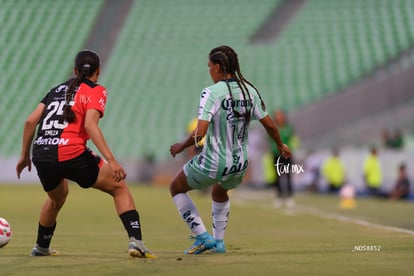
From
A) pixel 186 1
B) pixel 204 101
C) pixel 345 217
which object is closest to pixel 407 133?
pixel 186 1

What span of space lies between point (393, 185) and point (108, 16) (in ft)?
55.7

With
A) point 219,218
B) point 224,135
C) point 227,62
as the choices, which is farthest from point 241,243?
point 227,62

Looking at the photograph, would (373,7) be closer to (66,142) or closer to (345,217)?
(345,217)

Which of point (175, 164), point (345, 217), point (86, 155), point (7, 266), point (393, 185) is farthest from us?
point (175, 164)

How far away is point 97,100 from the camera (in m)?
7.97

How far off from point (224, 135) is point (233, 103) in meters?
0.30

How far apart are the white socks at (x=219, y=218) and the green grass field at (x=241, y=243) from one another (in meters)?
0.20

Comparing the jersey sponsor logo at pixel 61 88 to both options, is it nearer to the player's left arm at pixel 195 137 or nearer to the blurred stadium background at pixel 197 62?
the player's left arm at pixel 195 137

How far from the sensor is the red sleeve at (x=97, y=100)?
7.93 m

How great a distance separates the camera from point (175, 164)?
3412 centimetres

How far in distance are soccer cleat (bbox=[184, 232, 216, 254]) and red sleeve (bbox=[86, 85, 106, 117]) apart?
4.94 ft

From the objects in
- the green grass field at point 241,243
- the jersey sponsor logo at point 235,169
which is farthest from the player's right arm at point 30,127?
the jersey sponsor logo at point 235,169

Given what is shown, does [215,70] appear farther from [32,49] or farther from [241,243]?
[32,49]

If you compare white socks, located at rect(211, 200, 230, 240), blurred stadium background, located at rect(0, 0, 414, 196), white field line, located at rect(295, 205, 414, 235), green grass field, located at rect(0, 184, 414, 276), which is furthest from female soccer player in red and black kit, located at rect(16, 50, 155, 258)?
blurred stadium background, located at rect(0, 0, 414, 196)
